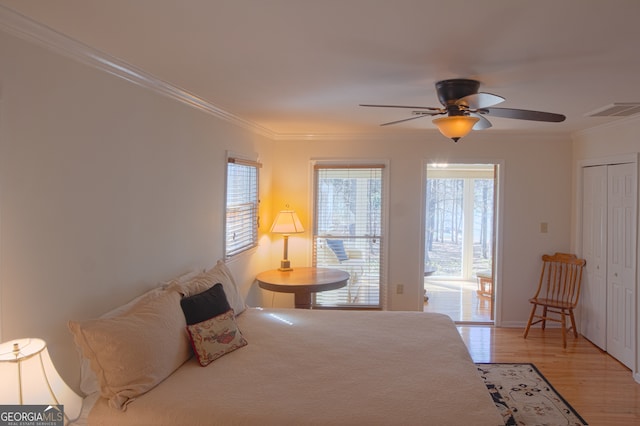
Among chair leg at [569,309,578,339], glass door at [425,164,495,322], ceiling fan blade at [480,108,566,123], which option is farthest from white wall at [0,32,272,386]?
glass door at [425,164,495,322]

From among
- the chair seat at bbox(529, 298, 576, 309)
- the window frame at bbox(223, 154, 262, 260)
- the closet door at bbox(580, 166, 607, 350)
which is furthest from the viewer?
the chair seat at bbox(529, 298, 576, 309)

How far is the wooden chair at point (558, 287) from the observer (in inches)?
190

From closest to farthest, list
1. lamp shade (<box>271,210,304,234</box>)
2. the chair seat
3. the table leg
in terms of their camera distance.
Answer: the table leg → the chair seat → lamp shade (<box>271,210,304,234</box>)

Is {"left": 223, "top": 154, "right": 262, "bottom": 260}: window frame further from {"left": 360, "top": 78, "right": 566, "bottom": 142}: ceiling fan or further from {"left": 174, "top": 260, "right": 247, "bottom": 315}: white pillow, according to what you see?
{"left": 360, "top": 78, "right": 566, "bottom": 142}: ceiling fan

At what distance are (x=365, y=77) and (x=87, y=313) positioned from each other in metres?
2.08

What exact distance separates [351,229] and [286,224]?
0.90m

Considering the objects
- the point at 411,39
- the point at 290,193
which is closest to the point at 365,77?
the point at 411,39

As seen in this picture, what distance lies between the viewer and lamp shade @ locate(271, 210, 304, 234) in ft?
16.3

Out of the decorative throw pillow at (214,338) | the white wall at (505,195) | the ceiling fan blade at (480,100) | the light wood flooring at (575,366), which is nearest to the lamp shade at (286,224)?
the white wall at (505,195)

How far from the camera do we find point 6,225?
5.92ft

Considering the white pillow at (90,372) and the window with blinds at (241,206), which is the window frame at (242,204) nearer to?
the window with blinds at (241,206)

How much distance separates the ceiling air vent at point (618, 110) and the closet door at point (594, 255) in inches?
38.0

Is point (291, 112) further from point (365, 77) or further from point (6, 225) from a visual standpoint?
point (6, 225)

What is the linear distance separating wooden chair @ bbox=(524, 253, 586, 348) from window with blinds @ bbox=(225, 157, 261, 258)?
3.30m
